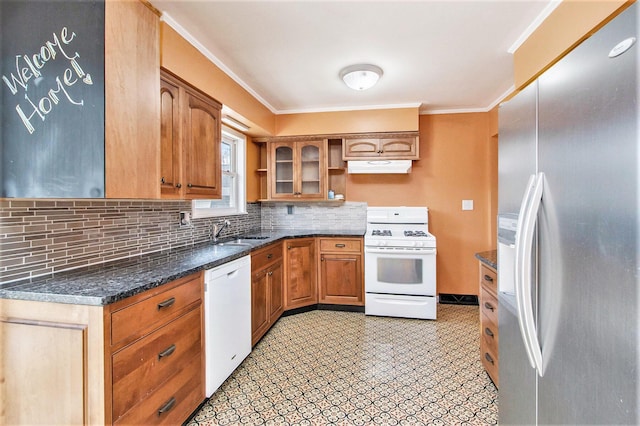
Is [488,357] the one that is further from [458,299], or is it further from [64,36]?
[64,36]

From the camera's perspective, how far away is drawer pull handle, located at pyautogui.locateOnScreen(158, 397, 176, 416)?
143cm

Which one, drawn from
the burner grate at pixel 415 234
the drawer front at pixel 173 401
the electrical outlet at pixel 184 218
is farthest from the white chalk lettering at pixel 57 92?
the burner grate at pixel 415 234

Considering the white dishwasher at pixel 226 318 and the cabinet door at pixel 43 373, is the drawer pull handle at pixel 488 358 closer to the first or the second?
the white dishwasher at pixel 226 318

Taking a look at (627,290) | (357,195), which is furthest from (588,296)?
(357,195)

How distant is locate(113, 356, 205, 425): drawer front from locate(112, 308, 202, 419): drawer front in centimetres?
3

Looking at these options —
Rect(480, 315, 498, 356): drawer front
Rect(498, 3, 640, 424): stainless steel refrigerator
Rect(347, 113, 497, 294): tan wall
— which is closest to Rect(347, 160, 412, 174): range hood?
Rect(347, 113, 497, 294): tan wall

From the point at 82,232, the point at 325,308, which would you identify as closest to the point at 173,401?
the point at 82,232

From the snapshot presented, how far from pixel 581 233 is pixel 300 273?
109 inches

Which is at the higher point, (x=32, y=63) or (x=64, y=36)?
(x=64, y=36)

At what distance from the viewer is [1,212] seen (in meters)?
1.35

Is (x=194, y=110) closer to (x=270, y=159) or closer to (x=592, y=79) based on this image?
(x=270, y=159)

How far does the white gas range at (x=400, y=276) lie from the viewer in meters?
3.09

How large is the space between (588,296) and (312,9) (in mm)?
1887

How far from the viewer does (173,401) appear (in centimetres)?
151
